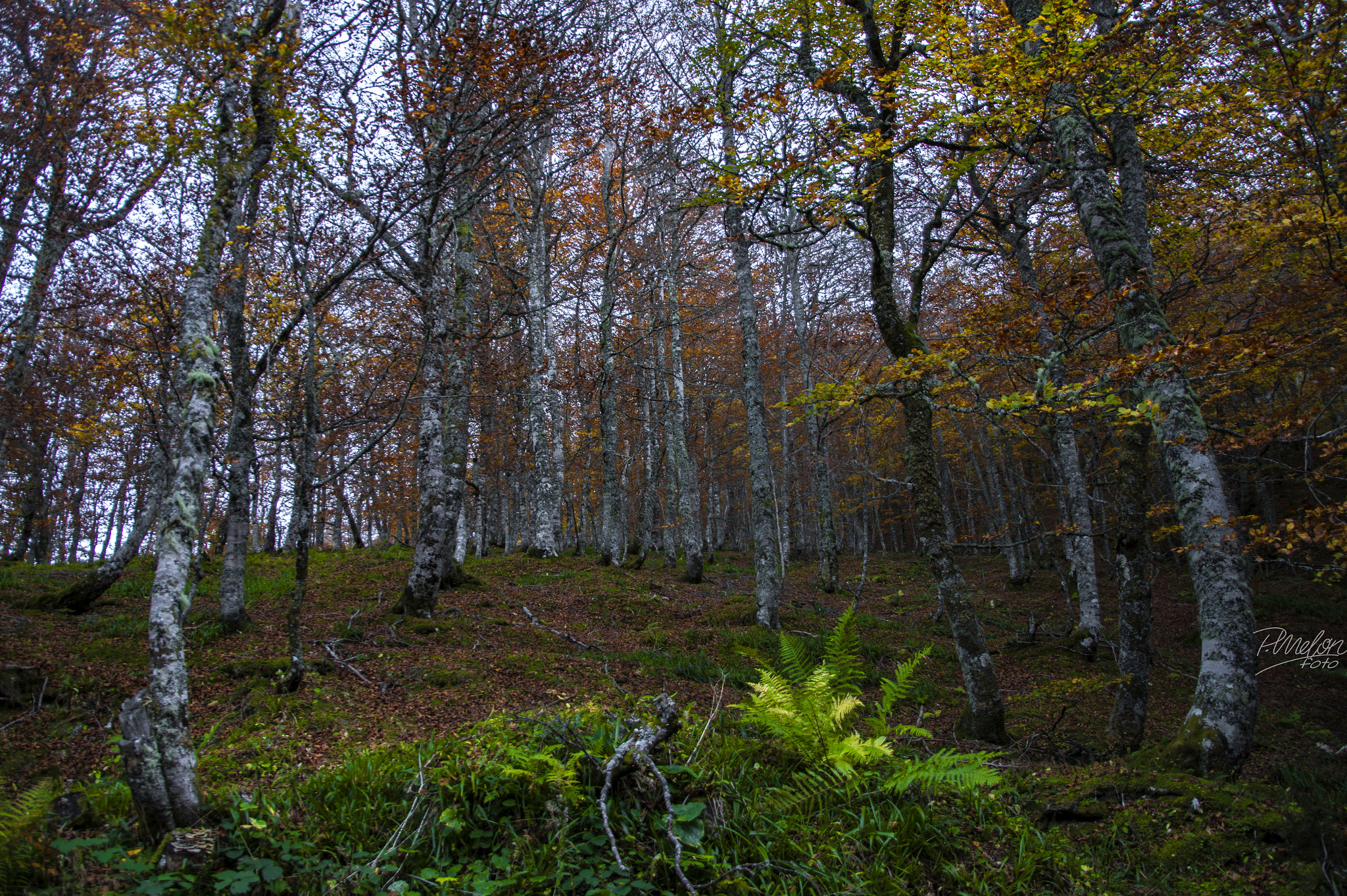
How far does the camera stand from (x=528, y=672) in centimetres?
622

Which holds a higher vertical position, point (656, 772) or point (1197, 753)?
point (656, 772)

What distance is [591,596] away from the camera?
407 inches

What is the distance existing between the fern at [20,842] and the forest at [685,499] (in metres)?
0.02

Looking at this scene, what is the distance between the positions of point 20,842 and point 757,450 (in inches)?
326

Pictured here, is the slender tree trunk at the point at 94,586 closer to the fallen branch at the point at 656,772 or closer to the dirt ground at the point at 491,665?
the dirt ground at the point at 491,665

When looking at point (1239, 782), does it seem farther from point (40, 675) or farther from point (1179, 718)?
point (40, 675)

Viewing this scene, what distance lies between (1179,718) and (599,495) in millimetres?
27459

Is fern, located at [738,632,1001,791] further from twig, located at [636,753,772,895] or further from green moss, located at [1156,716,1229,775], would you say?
green moss, located at [1156,716,1229,775]

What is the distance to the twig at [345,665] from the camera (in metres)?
5.46

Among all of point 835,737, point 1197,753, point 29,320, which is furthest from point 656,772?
point 29,320

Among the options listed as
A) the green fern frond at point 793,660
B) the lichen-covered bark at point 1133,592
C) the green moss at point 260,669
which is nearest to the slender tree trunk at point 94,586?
the green moss at point 260,669

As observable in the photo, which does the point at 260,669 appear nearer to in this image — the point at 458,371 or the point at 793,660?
the point at 458,371

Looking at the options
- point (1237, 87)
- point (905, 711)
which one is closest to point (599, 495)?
point (905, 711)
